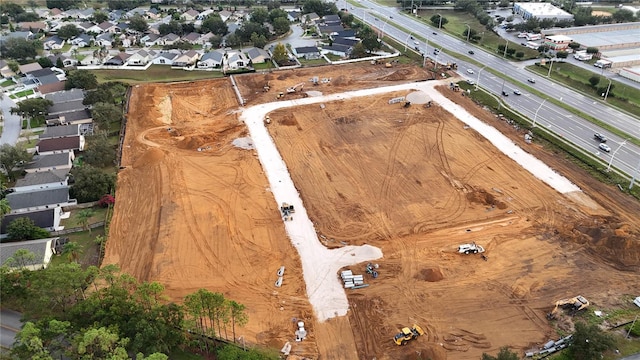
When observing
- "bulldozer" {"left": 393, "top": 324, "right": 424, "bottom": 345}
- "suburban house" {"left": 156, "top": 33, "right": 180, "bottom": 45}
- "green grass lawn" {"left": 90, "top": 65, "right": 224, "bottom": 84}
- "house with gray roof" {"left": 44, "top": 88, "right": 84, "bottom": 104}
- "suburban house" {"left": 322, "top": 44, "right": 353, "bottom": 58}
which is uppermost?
"suburban house" {"left": 156, "top": 33, "right": 180, "bottom": 45}

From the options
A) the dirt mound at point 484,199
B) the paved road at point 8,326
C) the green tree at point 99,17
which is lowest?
the paved road at point 8,326

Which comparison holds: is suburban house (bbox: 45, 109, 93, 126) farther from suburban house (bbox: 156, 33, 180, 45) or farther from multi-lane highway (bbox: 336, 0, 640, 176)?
multi-lane highway (bbox: 336, 0, 640, 176)

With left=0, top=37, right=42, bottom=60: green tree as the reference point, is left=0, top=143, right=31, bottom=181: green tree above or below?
below

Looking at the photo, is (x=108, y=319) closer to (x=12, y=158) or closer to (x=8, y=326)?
(x=8, y=326)

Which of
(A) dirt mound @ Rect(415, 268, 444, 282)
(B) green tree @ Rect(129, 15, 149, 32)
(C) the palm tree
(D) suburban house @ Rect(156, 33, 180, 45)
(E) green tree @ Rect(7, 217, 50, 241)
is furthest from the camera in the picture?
(B) green tree @ Rect(129, 15, 149, 32)

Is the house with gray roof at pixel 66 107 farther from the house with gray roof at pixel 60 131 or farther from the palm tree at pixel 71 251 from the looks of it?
the palm tree at pixel 71 251

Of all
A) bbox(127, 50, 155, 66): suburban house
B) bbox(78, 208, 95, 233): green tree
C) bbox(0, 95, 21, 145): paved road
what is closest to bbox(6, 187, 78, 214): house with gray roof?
bbox(78, 208, 95, 233): green tree

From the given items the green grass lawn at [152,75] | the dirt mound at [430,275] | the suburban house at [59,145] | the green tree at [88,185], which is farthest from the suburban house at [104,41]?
the dirt mound at [430,275]

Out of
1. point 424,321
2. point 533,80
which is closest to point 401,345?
point 424,321

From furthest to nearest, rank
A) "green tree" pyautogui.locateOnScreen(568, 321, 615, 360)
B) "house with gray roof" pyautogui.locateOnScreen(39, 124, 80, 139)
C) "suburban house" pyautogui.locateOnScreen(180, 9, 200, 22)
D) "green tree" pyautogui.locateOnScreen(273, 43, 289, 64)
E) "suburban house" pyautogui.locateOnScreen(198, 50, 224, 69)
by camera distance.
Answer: "suburban house" pyautogui.locateOnScreen(180, 9, 200, 22)
"green tree" pyautogui.locateOnScreen(273, 43, 289, 64)
"suburban house" pyautogui.locateOnScreen(198, 50, 224, 69)
"house with gray roof" pyautogui.locateOnScreen(39, 124, 80, 139)
"green tree" pyautogui.locateOnScreen(568, 321, 615, 360)
